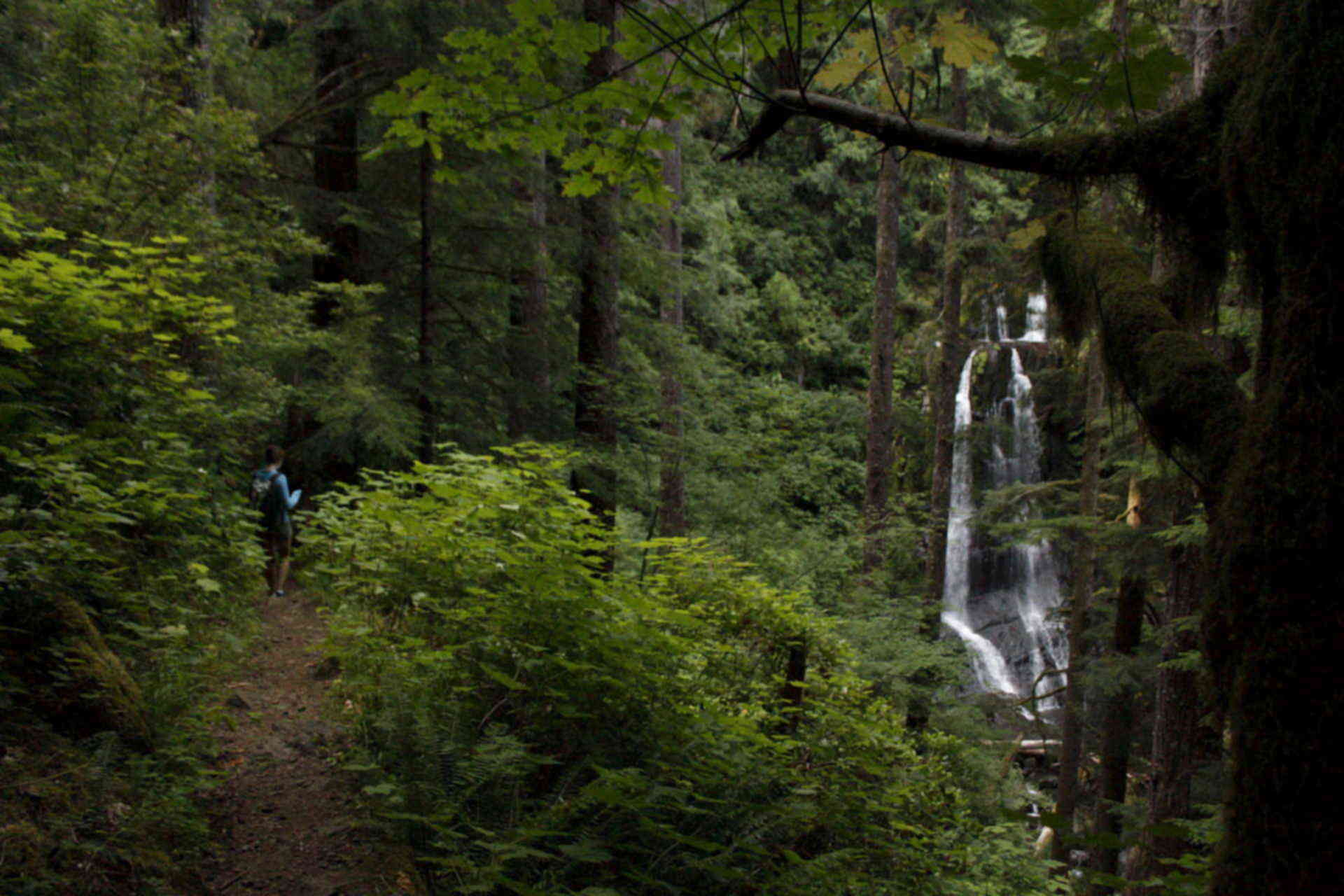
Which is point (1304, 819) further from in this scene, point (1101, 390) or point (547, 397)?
point (1101, 390)

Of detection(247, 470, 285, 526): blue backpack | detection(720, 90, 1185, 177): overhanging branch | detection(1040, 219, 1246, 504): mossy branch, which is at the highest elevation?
detection(720, 90, 1185, 177): overhanging branch

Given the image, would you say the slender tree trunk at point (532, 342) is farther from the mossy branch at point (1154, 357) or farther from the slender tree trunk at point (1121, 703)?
the slender tree trunk at point (1121, 703)

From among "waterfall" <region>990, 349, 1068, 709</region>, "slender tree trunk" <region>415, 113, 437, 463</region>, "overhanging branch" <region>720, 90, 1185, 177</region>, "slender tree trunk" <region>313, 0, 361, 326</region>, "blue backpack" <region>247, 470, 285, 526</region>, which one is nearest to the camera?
"overhanging branch" <region>720, 90, 1185, 177</region>

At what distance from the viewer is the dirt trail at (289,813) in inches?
120

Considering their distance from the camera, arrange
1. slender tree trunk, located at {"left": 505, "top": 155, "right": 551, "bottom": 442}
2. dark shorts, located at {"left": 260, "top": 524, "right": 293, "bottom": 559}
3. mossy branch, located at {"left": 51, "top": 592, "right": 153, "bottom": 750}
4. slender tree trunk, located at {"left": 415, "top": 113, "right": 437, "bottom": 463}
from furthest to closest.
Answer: slender tree trunk, located at {"left": 505, "top": 155, "right": 551, "bottom": 442}, slender tree trunk, located at {"left": 415, "top": 113, "right": 437, "bottom": 463}, dark shorts, located at {"left": 260, "top": 524, "right": 293, "bottom": 559}, mossy branch, located at {"left": 51, "top": 592, "right": 153, "bottom": 750}

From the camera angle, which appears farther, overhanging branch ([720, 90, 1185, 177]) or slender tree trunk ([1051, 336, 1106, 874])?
slender tree trunk ([1051, 336, 1106, 874])

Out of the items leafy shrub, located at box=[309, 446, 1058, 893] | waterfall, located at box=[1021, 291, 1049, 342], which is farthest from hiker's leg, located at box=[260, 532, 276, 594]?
waterfall, located at box=[1021, 291, 1049, 342]

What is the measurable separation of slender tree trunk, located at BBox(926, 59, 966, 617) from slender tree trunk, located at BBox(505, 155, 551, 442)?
6556mm

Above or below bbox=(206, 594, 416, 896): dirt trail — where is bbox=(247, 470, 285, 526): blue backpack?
above

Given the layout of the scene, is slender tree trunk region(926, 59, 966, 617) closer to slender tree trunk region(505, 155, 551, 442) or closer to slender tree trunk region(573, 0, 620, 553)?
slender tree trunk region(573, 0, 620, 553)

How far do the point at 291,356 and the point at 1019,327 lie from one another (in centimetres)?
2058

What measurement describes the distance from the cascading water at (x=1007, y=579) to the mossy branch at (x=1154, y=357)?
47.2 feet

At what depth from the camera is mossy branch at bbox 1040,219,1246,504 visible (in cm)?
241

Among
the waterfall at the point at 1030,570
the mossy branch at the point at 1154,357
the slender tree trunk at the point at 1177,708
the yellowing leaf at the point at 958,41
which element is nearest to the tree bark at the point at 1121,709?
the slender tree trunk at the point at 1177,708
